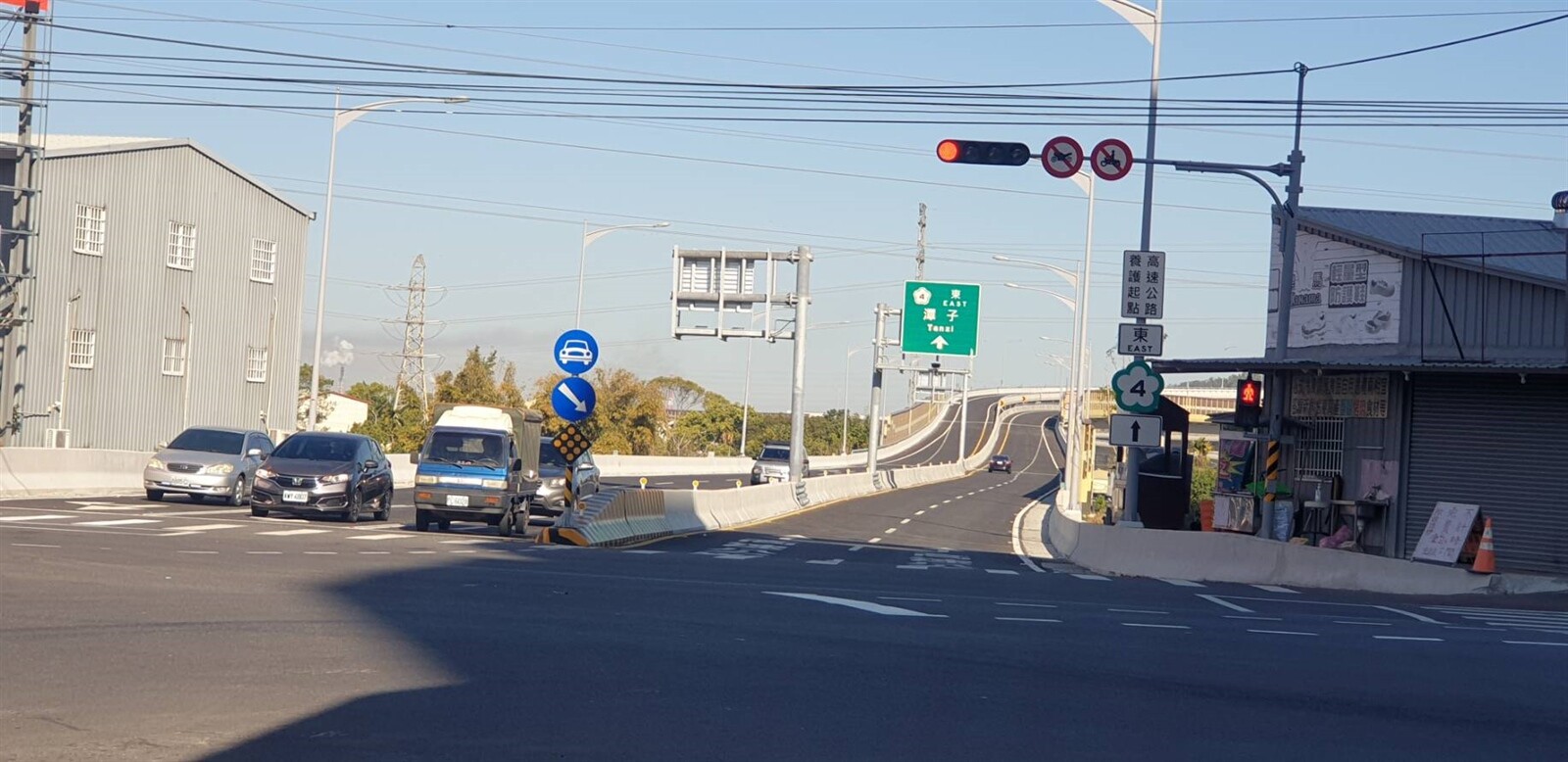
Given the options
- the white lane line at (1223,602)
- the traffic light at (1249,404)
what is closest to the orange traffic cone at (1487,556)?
the white lane line at (1223,602)

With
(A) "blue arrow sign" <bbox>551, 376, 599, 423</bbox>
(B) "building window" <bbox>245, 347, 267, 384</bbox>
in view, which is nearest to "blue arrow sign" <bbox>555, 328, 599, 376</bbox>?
(A) "blue arrow sign" <bbox>551, 376, 599, 423</bbox>

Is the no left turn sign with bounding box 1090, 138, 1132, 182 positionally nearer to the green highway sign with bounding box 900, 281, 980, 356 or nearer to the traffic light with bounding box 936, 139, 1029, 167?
the traffic light with bounding box 936, 139, 1029, 167

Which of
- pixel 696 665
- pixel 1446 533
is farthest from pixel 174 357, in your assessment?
pixel 696 665

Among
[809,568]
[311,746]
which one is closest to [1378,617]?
[809,568]

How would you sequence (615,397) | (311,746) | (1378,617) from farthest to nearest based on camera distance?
1. (615,397)
2. (1378,617)
3. (311,746)

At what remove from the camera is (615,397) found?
91438 mm

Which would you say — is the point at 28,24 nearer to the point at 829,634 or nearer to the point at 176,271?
the point at 176,271

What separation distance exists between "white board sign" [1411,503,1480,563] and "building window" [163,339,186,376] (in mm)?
37781

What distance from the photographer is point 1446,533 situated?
23.6m

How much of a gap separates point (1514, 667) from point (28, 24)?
111ft

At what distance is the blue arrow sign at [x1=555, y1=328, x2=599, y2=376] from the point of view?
25172 mm

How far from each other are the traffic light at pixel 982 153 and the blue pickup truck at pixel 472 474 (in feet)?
33.4

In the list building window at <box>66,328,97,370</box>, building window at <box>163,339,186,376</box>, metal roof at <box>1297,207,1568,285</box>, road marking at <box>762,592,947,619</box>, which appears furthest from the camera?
building window at <box>163,339,186,376</box>

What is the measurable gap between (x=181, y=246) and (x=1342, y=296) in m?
34.9
